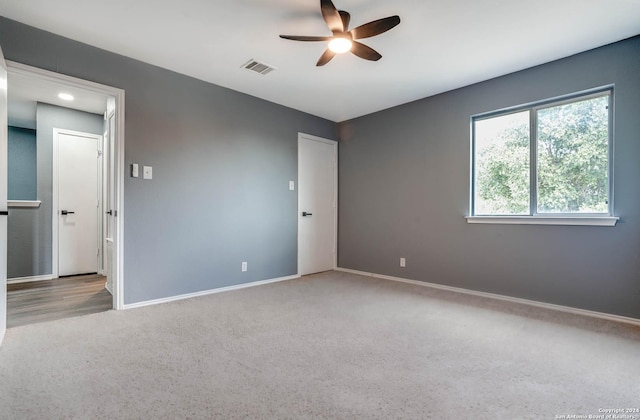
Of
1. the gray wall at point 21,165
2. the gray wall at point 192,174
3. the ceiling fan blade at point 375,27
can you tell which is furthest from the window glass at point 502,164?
the gray wall at point 21,165

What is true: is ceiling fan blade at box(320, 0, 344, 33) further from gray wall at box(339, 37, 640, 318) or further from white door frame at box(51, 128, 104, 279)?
white door frame at box(51, 128, 104, 279)

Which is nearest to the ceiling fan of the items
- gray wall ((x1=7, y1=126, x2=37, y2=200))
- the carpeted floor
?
the carpeted floor

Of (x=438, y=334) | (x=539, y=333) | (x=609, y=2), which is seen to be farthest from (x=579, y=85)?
(x=438, y=334)

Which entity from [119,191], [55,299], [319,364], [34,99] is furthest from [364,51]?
[34,99]

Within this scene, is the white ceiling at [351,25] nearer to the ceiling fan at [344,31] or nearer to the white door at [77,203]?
the ceiling fan at [344,31]

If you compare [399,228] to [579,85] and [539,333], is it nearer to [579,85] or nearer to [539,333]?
[539,333]

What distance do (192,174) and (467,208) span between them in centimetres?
328

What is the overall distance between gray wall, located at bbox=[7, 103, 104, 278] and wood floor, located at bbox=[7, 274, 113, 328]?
0.28m

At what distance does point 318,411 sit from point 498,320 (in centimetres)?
205

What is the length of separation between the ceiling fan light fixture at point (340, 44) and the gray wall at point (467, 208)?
1948 mm

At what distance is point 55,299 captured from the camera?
330cm

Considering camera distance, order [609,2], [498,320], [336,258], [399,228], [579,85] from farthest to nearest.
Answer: [336,258], [399,228], [579,85], [498,320], [609,2]

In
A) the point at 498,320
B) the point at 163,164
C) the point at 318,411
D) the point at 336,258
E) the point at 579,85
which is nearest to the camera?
the point at 318,411

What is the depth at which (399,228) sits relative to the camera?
4.32 m
